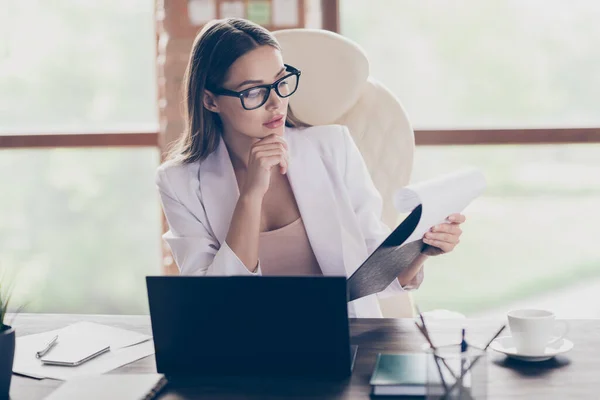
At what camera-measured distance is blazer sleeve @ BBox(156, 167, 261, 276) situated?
151cm

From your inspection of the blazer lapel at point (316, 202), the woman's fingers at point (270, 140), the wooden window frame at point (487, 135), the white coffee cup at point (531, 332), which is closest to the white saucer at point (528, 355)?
the white coffee cup at point (531, 332)

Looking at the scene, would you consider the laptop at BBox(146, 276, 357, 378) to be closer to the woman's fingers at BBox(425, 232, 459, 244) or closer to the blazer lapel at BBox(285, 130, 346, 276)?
the woman's fingers at BBox(425, 232, 459, 244)

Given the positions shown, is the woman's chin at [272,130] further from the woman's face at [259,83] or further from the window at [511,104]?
the window at [511,104]

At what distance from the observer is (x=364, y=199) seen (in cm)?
177

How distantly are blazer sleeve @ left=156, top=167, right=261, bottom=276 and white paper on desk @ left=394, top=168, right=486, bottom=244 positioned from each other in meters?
0.39

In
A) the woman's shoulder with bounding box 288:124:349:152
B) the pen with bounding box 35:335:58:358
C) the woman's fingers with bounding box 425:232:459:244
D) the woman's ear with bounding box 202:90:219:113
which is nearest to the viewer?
the pen with bounding box 35:335:58:358

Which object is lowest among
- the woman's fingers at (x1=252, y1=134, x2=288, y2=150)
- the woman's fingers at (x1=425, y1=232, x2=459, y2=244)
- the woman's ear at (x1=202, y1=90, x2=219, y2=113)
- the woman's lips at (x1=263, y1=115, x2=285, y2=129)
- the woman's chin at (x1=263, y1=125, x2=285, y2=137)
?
the woman's fingers at (x1=425, y1=232, x2=459, y2=244)

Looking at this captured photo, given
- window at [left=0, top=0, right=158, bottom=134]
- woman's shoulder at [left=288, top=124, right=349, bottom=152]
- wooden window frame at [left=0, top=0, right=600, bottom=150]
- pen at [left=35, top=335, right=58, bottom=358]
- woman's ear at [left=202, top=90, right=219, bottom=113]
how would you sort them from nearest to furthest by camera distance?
pen at [left=35, top=335, right=58, bottom=358], woman's ear at [left=202, top=90, right=219, bottom=113], woman's shoulder at [left=288, top=124, right=349, bottom=152], wooden window frame at [left=0, top=0, right=600, bottom=150], window at [left=0, top=0, right=158, bottom=134]

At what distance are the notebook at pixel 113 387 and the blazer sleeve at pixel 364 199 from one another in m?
0.74

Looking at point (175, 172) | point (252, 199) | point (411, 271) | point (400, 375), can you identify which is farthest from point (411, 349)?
point (175, 172)

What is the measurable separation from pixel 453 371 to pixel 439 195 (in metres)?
0.39

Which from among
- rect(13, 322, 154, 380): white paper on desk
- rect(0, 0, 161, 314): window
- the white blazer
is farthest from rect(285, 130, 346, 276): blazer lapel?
rect(0, 0, 161, 314): window

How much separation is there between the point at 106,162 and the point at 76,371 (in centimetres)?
206

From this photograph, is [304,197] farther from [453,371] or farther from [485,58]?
[485,58]
